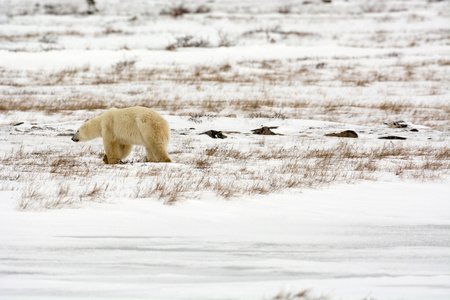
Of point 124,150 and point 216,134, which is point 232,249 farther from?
point 216,134

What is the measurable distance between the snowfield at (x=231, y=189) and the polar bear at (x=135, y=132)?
36 cm

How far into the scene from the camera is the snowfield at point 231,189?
4.40 m

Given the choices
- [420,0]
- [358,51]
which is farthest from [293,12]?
[358,51]

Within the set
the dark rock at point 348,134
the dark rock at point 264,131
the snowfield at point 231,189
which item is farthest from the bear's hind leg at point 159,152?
the dark rock at point 348,134

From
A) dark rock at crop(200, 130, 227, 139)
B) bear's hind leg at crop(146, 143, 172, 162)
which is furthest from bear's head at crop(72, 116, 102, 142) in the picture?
dark rock at crop(200, 130, 227, 139)

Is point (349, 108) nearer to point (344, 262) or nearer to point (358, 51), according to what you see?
point (344, 262)

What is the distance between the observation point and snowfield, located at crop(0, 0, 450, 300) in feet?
14.4

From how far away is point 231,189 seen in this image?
269 inches

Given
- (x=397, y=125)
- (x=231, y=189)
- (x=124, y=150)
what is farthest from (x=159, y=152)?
(x=397, y=125)

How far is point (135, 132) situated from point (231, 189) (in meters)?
2.52

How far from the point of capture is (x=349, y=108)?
57.9 ft

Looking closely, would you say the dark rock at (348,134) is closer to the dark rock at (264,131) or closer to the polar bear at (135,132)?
the dark rock at (264,131)

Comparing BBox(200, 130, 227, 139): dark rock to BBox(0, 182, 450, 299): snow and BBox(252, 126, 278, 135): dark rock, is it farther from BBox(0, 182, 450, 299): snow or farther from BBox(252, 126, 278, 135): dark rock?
BBox(0, 182, 450, 299): snow

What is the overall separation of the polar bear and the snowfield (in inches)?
14.2
